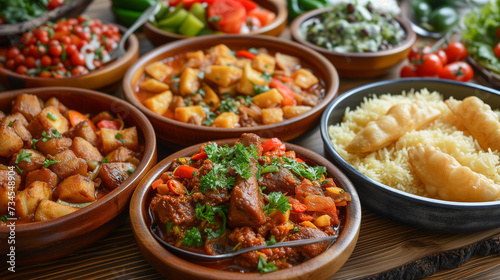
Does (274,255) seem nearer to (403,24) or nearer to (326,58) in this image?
(326,58)

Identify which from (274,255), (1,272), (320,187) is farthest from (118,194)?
(320,187)

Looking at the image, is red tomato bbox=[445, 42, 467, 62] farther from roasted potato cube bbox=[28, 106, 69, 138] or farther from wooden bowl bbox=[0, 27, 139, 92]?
roasted potato cube bbox=[28, 106, 69, 138]

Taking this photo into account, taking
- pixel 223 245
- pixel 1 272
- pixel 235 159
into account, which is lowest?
pixel 1 272

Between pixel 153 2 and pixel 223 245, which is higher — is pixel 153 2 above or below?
above

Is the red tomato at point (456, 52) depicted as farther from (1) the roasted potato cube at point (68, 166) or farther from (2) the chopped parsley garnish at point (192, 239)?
(1) the roasted potato cube at point (68, 166)

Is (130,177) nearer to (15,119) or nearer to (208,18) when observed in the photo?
(15,119)

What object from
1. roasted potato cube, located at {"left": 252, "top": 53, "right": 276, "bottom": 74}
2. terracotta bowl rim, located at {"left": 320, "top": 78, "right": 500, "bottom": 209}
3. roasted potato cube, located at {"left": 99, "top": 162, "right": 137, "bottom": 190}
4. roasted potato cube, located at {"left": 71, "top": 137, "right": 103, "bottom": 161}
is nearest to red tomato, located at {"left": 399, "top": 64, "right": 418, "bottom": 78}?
terracotta bowl rim, located at {"left": 320, "top": 78, "right": 500, "bottom": 209}
